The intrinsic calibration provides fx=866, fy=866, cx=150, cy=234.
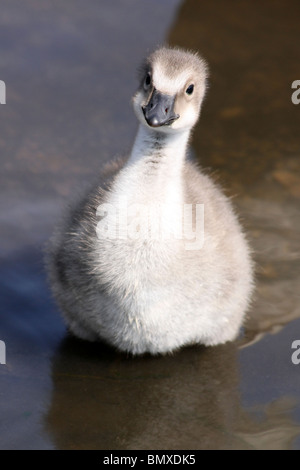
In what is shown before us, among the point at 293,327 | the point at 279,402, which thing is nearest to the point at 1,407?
the point at 279,402

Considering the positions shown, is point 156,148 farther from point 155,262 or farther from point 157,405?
point 157,405

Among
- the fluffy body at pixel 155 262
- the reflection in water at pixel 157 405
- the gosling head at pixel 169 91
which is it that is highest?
the gosling head at pixel 169 91

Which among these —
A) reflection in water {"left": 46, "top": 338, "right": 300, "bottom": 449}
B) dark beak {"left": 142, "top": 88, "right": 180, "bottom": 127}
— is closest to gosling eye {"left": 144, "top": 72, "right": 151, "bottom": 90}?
dark beak {"left": 142, "top": 88, "right": 180, "bottom": 127}

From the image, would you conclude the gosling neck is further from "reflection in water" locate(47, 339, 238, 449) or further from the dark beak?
"reflection in water" locate(47, 339, 238, 449)

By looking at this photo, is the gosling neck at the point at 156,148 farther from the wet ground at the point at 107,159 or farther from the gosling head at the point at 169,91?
the wet ground at the point at 107,159

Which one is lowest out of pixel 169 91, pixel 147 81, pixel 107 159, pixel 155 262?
pixel 155 262

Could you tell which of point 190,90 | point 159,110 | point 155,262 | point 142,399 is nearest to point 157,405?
point 142,399

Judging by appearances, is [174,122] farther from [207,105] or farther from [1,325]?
[207,105]

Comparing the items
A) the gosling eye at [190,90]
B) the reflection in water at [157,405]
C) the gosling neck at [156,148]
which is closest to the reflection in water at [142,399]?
the reflection in water at [157,405]

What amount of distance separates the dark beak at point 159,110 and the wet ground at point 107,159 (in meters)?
1.18

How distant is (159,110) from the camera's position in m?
3.48

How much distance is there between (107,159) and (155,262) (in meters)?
1.96

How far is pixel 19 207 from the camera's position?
5012mm

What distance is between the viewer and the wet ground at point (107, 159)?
358 cm
